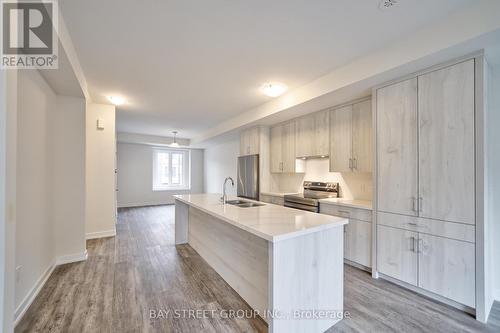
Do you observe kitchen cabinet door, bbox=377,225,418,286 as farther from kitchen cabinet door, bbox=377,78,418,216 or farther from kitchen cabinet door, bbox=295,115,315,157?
kitchen cabinet door, bbox=295,115,315,157

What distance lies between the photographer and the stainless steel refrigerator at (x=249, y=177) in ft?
15.9

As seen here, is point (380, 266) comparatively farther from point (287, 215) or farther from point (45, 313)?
point (45, 313)

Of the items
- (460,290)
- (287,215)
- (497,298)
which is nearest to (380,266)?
(460,290)

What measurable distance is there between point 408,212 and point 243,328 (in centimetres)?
205

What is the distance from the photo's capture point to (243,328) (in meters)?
1.77

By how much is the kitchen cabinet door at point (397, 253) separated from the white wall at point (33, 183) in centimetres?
367

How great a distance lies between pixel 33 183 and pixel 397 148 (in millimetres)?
4016

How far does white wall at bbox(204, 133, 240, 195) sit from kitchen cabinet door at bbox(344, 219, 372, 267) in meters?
4.40

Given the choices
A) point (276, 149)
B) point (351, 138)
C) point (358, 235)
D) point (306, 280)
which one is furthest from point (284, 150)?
point (306, 280)

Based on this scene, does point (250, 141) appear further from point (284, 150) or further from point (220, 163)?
point (220, 163)

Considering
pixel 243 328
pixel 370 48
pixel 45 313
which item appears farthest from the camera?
pixel 370 48

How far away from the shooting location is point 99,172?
13.7 feet

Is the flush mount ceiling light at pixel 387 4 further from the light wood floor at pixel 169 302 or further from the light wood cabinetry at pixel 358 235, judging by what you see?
the light wood floor at pixel 169 302

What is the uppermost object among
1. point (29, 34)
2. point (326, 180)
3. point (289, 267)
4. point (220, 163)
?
point (29, 34)
